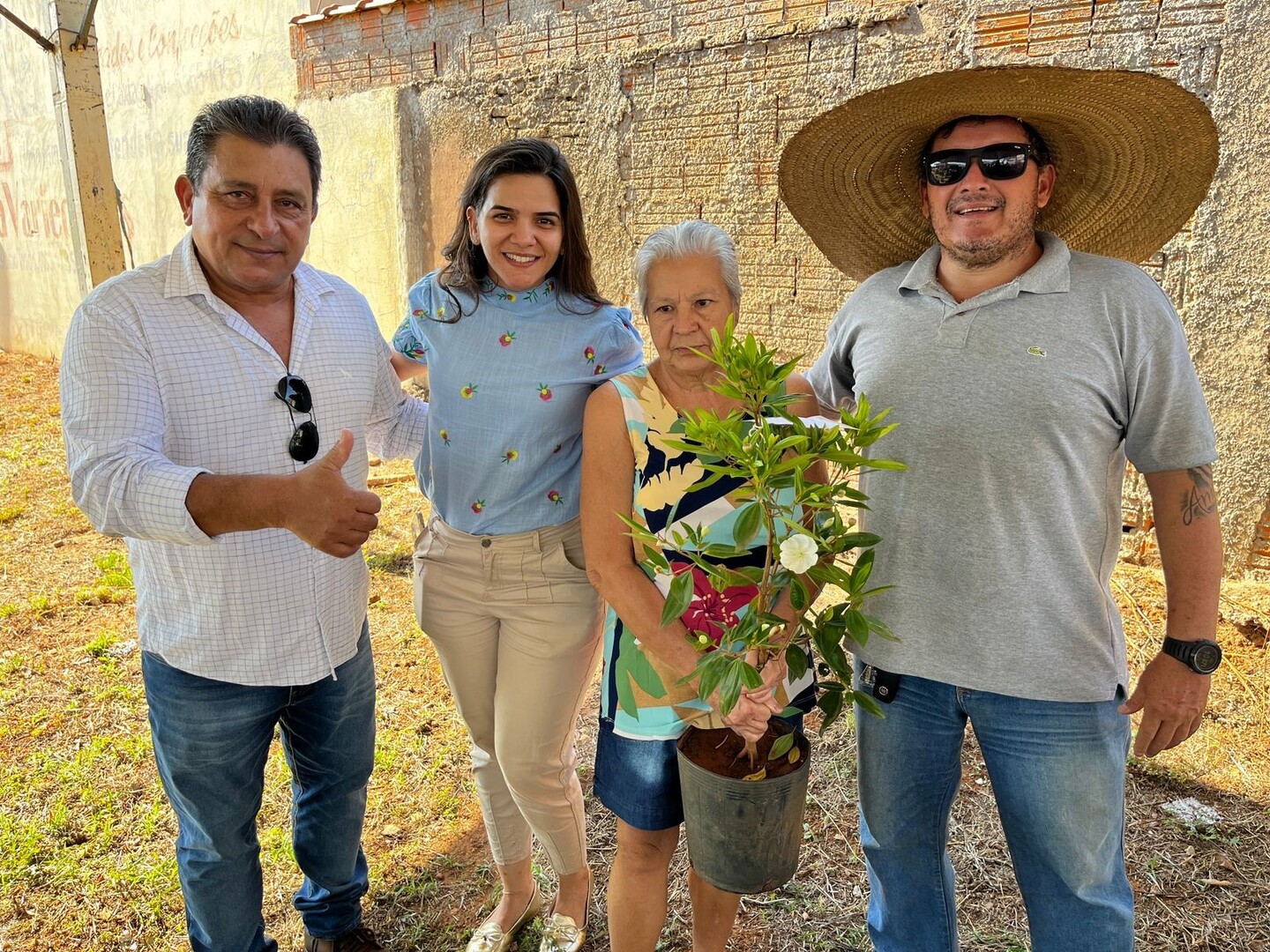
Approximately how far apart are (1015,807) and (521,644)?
4.09 feet

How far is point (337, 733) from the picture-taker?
229 cm

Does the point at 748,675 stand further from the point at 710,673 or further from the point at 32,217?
the point at 32,217

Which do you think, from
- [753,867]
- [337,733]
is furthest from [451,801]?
[753,867]

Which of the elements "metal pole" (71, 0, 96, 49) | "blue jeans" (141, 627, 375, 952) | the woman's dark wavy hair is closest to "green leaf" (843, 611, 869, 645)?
the woman's dark wavy hair

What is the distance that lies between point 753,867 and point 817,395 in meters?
1.17

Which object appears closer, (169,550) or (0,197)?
(169,550)

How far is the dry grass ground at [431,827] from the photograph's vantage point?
8.77 feet

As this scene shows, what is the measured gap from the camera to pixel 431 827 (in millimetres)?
3201

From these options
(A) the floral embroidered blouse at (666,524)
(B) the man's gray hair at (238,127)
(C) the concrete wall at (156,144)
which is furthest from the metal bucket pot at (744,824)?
(C) the concrete wall at (156,144)

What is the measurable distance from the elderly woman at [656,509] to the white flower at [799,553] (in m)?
0.41

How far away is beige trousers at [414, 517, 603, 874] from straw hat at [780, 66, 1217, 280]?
1.13 metres

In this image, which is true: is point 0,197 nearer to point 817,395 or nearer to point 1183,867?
point 817,395

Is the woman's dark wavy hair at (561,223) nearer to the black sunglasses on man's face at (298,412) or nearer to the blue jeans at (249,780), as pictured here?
the black sunglasses on man's face at (298,412)

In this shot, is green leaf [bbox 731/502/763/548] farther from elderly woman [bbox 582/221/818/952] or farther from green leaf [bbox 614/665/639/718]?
green leaf [bbox 614/665/639/718]
